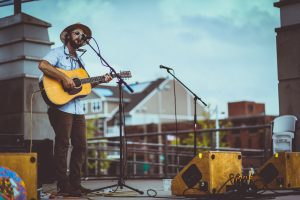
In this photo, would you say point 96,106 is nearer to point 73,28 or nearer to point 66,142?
point 73,28

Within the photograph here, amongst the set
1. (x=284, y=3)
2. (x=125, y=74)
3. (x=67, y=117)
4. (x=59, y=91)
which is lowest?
(x=67, y=117)

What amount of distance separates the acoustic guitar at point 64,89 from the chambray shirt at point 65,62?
7cm

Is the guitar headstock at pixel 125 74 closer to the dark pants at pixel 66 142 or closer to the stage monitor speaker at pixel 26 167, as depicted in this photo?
the dark pants at pixel 66 142

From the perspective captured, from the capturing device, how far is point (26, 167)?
4.50 metres

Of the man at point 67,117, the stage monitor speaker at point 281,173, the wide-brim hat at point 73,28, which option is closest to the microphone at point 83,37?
the man at point 67,117

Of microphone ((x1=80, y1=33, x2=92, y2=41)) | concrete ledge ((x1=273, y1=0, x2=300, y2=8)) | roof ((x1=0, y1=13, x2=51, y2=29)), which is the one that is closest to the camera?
microphone ((x1=80, y1=33, x2=92, y2=41))

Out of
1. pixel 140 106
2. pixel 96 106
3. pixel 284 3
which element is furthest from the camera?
pixel 140 106

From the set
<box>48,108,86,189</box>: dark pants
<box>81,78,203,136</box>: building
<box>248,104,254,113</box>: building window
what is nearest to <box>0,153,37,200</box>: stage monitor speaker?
<box>48,108,86,189</box>: dark pants

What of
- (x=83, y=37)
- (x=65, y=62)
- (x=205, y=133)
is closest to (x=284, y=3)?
(x=83, y=37)

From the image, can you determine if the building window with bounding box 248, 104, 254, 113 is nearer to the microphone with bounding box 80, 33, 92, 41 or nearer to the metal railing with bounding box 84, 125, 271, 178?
the metal railing with bounding box 84, 125, 271, 178

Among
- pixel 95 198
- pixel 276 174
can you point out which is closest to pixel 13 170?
pixel 95 198

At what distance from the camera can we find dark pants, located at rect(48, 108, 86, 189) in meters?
5.56

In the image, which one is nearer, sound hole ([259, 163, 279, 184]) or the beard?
the beard

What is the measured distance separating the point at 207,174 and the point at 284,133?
8.46 ft
